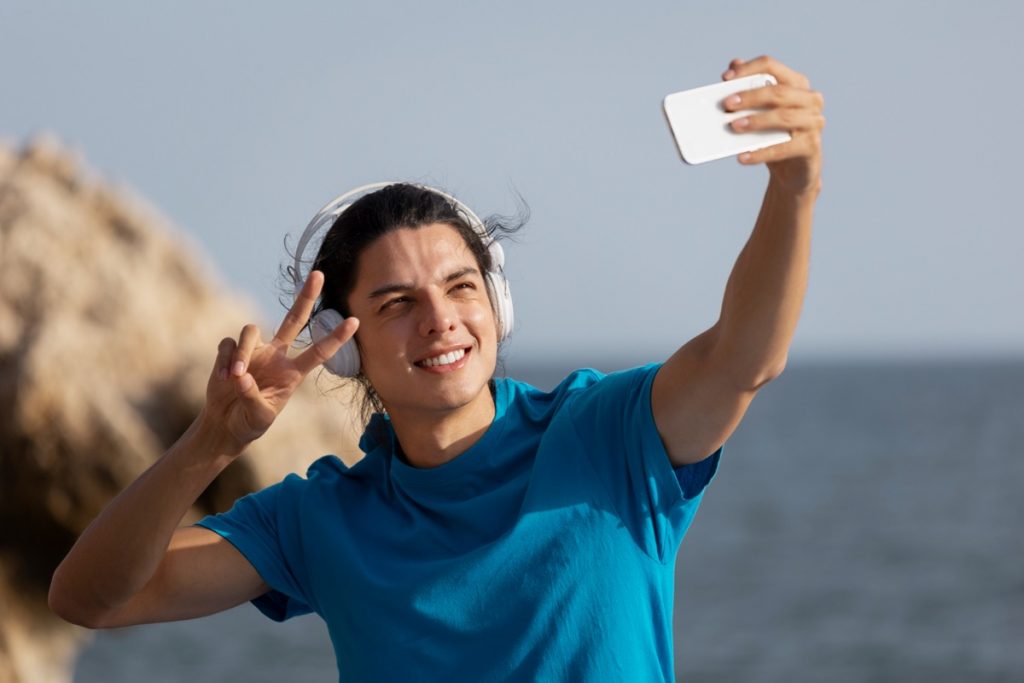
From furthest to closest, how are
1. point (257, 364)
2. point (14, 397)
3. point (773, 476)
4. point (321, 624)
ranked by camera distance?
point (773, 476), point (321, 624), point (14, 397), point (257, 364)

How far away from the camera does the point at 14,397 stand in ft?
29.1

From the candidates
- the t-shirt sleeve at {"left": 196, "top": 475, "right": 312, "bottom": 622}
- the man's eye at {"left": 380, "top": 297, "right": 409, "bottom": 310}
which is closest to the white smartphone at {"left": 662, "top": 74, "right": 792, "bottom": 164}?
the man's eye at {"left": 380, "top": 297, "right": 409, "bottom": 310}

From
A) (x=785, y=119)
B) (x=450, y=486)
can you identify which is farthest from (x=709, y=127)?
(x=450, y=486)

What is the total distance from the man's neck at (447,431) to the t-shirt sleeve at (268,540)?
275 mm

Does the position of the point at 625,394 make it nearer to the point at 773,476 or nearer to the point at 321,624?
the point at 321,624

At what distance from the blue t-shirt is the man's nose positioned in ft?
0.74

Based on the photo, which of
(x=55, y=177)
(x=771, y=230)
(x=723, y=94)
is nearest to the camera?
(x=723, y=94)

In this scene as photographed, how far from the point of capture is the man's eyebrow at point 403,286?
2.47m

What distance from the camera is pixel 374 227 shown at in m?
2.55

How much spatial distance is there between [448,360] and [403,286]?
0.55 feet

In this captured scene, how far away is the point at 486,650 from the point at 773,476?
44.9m

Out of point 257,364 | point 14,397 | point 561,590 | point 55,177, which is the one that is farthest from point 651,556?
point 55,177

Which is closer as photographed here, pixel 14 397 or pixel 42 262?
pixel 14 397

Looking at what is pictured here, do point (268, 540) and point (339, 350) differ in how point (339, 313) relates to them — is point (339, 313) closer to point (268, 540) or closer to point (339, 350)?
point (339, 350)
